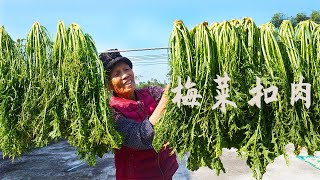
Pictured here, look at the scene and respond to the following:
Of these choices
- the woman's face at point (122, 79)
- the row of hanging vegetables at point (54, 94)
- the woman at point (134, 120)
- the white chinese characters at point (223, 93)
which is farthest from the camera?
the woman's face at point (122, 79)

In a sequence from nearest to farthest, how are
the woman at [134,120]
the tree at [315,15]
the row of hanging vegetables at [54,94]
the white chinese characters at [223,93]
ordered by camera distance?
the white chinese characters at [223,93] < the row of hanging vegetables at [54,94] < the woman at [134,120] < the tree at [315,15]

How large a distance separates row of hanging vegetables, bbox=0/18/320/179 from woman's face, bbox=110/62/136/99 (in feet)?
0.75

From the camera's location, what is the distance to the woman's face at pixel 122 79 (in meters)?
1.96

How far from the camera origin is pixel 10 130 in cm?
176

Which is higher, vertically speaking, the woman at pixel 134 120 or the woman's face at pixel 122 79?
the woman's face at pixel 122 79

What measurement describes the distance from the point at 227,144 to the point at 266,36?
1.70 feet

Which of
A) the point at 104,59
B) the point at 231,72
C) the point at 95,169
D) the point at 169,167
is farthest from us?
the point at 95,169

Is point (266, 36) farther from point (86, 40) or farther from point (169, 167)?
point (169, 167)

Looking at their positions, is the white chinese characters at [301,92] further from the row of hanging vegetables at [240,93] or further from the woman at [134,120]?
the woman at [134,120]

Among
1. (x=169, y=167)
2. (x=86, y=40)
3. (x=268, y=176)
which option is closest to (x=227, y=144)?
(x=169, y=167)

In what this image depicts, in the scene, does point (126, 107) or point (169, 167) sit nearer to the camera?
point (126, 107)

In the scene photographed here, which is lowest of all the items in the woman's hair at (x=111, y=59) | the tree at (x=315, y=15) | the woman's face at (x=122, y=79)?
the woman's face at (x=122, y=79)

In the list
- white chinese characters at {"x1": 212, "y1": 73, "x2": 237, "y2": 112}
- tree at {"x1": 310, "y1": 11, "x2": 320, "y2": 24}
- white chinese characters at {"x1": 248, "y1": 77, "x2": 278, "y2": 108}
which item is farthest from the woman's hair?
tree at {"x1": 310, "y1": 11, "x2": 320, "y2": 24}

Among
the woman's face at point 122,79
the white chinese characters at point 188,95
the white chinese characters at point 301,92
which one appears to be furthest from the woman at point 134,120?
the white chinese characters at point 301,92
